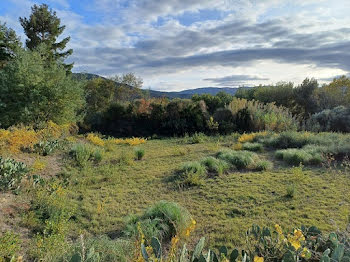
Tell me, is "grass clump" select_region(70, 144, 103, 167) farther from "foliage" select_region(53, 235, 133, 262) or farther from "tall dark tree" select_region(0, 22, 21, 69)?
"tall dark tree" select_region(0, 22, 21, 69)

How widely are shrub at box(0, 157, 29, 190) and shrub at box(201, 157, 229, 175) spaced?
12.1 feet

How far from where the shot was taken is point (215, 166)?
587 centimetres

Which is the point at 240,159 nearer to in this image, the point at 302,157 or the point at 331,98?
the point at 302,157

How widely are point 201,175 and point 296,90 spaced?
12863 mm

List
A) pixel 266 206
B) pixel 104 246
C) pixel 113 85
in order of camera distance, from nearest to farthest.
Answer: pixel 104 246, pixel 266 206, pixel 113 85

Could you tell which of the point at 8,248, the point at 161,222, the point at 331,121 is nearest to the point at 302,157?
the point at 161,222

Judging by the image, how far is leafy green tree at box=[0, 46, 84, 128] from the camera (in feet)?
28.7

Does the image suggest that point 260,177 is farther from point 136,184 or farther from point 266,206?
point 136,184

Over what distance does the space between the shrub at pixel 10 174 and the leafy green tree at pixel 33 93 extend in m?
4.71

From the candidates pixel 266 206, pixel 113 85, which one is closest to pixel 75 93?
pixel 266 206

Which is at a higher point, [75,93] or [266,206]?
[75,93]

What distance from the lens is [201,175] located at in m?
5.60

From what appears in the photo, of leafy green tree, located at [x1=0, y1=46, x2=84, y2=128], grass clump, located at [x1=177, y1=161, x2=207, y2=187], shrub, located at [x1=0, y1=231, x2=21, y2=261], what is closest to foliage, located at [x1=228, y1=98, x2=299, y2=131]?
grass clump, located at [x1=177, y1=161, x2=207, y2=187]

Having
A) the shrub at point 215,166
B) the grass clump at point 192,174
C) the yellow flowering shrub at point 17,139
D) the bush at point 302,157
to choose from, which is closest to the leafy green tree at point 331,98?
the bush at point 302,157
